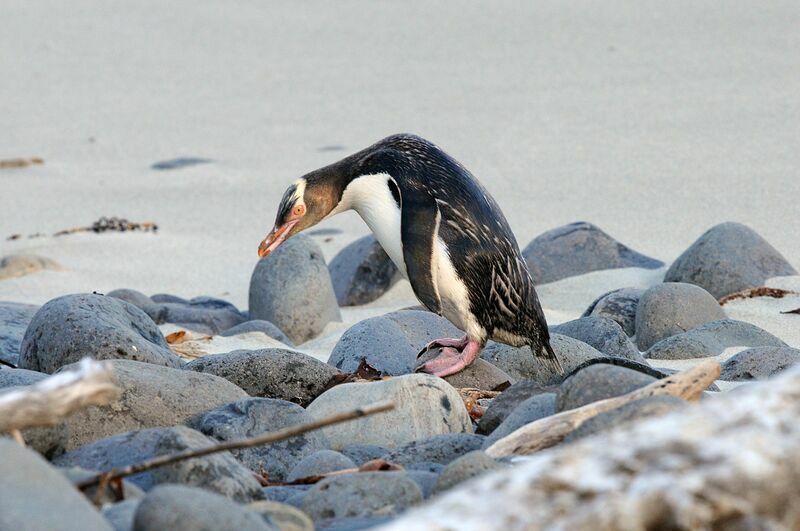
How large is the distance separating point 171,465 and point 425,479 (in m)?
0.65

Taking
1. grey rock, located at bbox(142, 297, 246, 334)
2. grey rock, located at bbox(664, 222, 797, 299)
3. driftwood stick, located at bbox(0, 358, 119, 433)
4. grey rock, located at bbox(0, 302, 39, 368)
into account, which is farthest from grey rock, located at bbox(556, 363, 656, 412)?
grey rock, located at bbox(664, 222, 797, 299)

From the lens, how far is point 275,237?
5633 mm

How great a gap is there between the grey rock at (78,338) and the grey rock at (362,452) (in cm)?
111

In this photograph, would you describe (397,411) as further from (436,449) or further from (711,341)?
(711,341)

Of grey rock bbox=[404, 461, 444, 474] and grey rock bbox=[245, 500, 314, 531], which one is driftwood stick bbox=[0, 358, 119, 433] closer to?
grey rock bbox=[245, 500, 314, 531]

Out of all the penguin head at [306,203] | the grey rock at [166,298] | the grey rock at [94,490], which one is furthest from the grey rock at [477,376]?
the grey rock at [166,298]

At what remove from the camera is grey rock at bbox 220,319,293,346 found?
6.88m

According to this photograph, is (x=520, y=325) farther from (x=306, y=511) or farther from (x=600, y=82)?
(x=600, y=82)

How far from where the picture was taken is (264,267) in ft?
24.8

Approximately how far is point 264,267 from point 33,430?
422 cm

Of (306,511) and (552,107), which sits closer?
(306,511)

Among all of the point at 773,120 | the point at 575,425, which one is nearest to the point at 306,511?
the point at 575,425

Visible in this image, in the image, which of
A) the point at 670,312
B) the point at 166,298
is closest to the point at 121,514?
the point at 670,312

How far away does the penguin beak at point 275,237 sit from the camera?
5.60m
